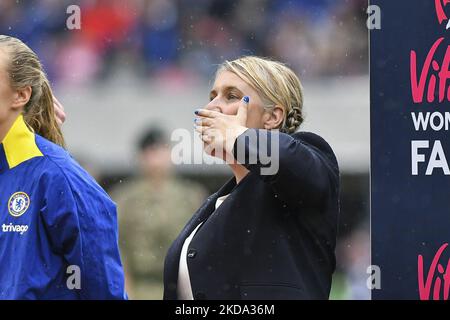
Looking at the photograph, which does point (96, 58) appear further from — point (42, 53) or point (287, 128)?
point (287, 128)

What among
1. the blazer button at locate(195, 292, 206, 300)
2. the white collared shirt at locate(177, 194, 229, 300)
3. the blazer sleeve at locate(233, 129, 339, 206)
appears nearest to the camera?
the blazer sleeve at locate(233, 129, 339, 206)

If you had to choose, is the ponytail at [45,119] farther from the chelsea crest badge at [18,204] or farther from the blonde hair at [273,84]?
the blonde hair at [273,84]

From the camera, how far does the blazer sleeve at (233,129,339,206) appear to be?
2844mm

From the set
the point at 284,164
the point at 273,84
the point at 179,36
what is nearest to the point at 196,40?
the point at 179,36

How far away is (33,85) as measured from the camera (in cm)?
333

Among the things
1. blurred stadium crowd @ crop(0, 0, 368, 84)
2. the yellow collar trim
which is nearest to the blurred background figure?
the yellow collar trim

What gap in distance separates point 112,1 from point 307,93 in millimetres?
3012

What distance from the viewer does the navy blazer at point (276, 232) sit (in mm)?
2873

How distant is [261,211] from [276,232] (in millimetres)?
89

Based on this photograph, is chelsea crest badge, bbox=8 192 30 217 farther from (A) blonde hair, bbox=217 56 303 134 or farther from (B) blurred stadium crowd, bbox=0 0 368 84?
(B) blurred stadium crowd, bbox=0 0 368 84

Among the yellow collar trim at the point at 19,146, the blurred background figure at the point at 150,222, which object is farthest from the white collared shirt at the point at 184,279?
the blurred background figure at the point at 150,222

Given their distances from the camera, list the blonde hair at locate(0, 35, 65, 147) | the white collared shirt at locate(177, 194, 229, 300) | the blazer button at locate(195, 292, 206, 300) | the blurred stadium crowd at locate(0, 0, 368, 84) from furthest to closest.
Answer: the blurred stadium crowd at locate(0, 0, 368, 84) < the blonde hair at locate(0, 35, 65, 147) < the white collared shirt at locate(177, 194, 229, 300) < the blazer button at locate(195, 292, 206, 300)

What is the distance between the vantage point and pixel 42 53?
12.0 meters

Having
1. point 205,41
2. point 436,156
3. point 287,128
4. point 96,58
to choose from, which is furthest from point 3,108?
point 205,41
